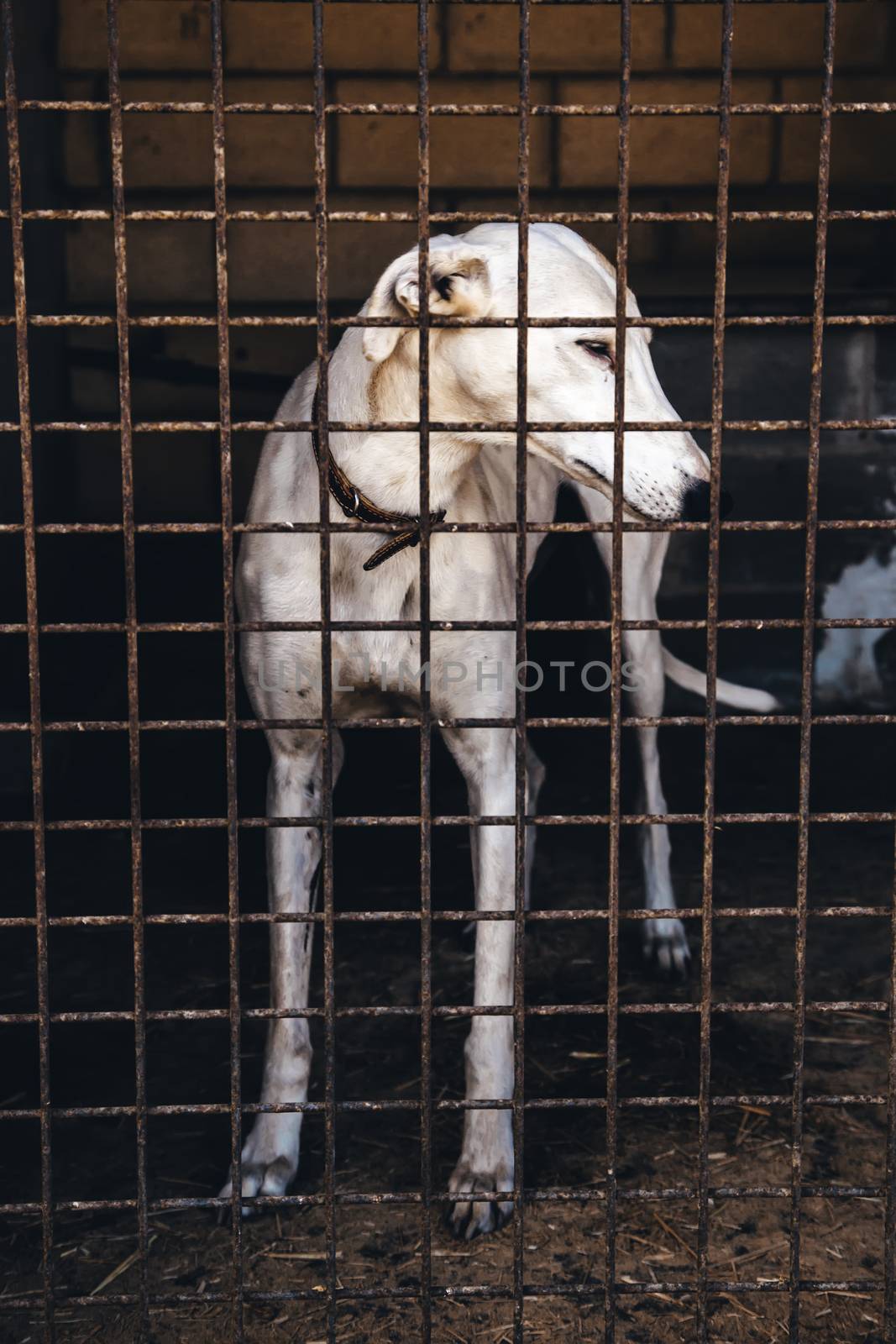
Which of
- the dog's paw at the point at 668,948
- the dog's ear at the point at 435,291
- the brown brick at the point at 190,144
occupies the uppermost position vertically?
the brown brick at the point at 190,144

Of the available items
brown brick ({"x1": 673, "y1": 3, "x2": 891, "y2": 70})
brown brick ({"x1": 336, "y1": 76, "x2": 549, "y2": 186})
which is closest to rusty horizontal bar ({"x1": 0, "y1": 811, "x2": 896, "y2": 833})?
brown brick ({"x1": 336, "y1": 76, "x2": 549, "y2": 186})

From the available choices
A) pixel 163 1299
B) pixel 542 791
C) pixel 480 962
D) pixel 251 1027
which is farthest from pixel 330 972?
pixel 542 791

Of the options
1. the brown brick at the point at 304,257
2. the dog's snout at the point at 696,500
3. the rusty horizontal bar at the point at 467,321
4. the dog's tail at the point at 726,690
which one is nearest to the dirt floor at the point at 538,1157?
the dog's tail at the point at 726,690

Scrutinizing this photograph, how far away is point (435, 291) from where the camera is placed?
8.62 ft

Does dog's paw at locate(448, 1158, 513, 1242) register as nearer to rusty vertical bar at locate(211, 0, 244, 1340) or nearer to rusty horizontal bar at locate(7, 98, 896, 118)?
rusty vertical bar at locate(211, 0, 244, 1340)

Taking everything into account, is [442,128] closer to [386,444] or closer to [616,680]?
[386,444]

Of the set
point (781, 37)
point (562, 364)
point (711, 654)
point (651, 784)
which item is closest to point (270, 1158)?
point (711, 654)

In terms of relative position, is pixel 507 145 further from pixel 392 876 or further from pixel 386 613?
pixel 386 613

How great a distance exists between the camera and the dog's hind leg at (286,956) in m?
2.90

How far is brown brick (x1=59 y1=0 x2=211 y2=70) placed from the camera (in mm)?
6270

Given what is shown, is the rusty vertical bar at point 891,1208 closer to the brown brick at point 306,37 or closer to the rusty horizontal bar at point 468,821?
the rusty horizontal bar at point 468,821

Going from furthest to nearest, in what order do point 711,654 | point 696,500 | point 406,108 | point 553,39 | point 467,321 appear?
point 553,39 → point 696,500 → point 711,654 → point 467,321 → point 406,108

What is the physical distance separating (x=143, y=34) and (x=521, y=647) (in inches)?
203

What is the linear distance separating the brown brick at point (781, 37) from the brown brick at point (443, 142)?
2.31 feet
